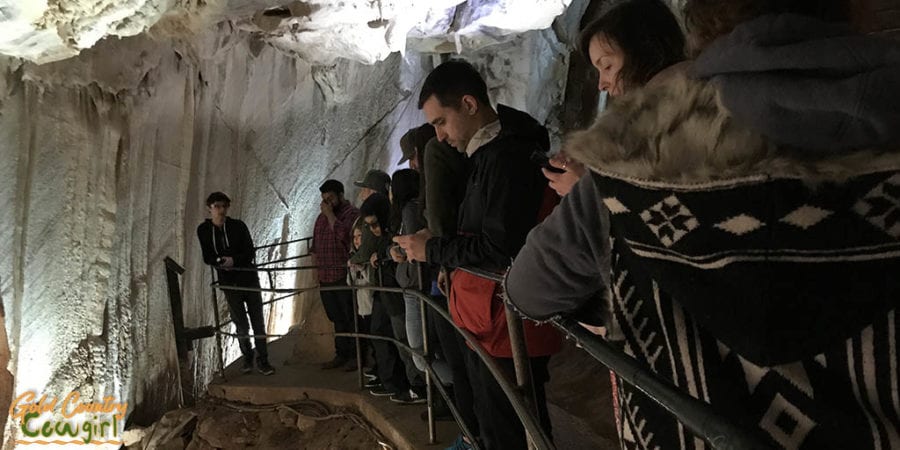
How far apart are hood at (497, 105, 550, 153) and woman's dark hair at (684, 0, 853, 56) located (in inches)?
36.1

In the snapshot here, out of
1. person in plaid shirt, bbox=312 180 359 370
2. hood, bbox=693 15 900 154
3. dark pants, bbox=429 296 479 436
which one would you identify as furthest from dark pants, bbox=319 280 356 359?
hood, bbox=693 15 900 154

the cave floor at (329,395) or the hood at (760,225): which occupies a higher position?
the hood at (760,225)

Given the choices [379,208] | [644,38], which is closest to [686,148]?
[644,38]

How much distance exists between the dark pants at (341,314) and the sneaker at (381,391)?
90 cm

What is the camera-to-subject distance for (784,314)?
27.0 inches

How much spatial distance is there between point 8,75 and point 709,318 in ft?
16.3

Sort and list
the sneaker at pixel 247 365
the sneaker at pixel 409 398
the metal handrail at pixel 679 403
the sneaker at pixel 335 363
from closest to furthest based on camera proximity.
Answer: the metal handrail at pixel 679 403 < the sneaker at pixel 409 398 < the sneaker at pixel 335 363 < the sneaker at pixel 247 365

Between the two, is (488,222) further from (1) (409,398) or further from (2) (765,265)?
(1) (409,398)

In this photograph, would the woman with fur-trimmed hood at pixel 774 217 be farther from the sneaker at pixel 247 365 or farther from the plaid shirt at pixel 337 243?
the sneaker at pixel 247 365

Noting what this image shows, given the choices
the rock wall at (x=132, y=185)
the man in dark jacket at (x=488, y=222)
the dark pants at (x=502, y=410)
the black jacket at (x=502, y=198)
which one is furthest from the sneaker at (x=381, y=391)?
the rock wall at (x=132, y=185)

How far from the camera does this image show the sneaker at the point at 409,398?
3365 millimetres

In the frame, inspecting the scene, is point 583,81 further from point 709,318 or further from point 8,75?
point 709,318

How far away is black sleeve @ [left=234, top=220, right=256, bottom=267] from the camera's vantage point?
491cm

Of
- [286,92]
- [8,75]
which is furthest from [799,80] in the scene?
[286,92]
